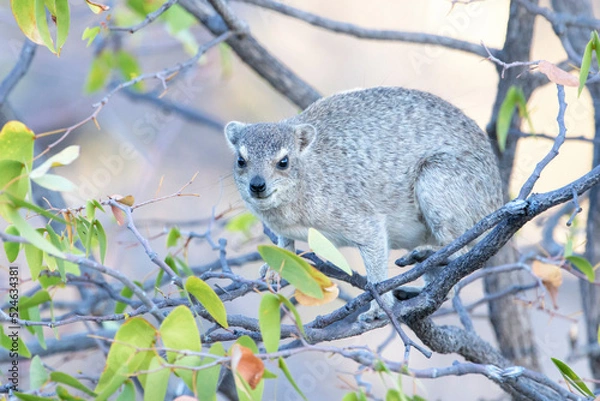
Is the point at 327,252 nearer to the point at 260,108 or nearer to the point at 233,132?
the point at 233,132

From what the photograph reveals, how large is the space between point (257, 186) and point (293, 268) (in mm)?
1642

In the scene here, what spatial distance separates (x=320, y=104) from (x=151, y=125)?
4.16 meters

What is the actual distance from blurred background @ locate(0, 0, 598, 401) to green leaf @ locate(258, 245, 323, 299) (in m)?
4.59

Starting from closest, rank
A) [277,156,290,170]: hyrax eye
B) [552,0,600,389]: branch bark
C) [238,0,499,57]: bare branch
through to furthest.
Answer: [277,156,290,170]: hyrax eye
[238,0,499,57]: bare branch
[552,0,600,389]: branch bark

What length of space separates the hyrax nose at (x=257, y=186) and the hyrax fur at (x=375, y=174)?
0.06ft

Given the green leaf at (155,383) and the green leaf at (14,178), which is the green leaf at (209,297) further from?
the green leaf at (14,178)

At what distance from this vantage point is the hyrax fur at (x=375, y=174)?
3975 mm

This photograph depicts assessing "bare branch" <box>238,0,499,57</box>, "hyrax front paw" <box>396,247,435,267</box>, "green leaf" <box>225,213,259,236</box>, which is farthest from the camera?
"green leaf" <box>225,213,259,236</box>

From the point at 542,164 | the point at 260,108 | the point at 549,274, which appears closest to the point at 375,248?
the point at 549,274

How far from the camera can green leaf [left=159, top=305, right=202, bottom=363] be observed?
2.12 m

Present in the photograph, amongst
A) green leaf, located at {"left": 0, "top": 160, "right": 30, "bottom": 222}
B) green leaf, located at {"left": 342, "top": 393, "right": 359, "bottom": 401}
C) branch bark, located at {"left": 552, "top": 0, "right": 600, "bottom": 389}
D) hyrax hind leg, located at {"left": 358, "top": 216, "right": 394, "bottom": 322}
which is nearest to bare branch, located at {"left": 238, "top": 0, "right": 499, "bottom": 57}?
branch bark, located at {"left": 552, "top": 0, "right": 600, "bottom": 389}

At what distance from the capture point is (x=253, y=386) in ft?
6.41

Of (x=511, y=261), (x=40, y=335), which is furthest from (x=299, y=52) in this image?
(x=40, y=335)

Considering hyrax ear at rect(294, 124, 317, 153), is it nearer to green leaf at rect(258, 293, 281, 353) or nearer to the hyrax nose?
the hyrax nose
